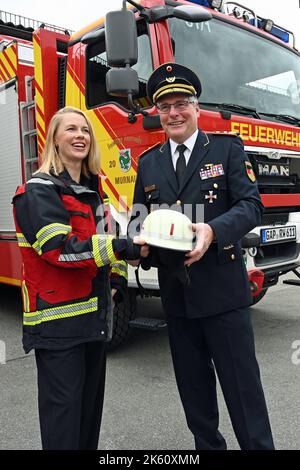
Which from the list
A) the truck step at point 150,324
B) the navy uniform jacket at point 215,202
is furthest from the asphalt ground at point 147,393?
the navy uniform jacket at point 215,202

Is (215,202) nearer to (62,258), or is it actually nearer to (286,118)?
(62,258)

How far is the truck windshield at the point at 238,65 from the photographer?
3158mm

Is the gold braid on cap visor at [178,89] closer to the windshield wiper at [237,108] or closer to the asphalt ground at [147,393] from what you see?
the windshield wiper at [237,108]

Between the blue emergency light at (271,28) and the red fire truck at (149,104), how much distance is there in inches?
0.5

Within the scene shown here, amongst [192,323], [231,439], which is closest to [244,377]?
[192,323]

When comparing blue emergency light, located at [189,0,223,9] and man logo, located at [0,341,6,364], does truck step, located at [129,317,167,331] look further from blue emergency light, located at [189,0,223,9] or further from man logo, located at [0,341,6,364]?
blue emergency light, located at [189,0,223,9]

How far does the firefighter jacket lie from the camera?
5.04ft

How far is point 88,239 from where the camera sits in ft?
5.14

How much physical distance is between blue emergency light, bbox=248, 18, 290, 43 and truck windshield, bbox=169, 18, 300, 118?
0.12 metres

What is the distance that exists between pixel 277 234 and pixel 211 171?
5.80 feet

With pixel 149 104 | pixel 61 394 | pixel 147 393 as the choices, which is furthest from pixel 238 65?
pixel 61 394

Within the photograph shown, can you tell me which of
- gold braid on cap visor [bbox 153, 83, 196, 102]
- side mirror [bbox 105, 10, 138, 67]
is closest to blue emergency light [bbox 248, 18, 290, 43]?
side mirror [bbox 105, 10, 138, 67]

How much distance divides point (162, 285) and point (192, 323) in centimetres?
21

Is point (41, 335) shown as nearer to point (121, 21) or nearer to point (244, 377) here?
point (244, 377)
